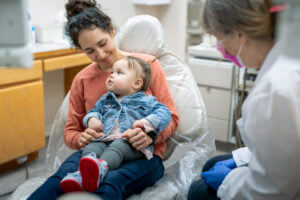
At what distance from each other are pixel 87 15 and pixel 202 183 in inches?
34.4

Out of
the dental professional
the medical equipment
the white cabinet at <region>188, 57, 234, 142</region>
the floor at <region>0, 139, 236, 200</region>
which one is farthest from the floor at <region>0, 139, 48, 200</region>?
the medical equipment

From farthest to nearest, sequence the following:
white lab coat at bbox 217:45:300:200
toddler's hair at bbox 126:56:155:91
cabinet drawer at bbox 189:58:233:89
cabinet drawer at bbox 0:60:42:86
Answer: cabinet drawer at bbox 189:58:233:89 < cabinet drawer at bbox 0:60:42:86 < toddler's hair at bbox 126:56:155:91 < white lab coat at bbox 217:45:300:200

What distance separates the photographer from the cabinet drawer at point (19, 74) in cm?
217

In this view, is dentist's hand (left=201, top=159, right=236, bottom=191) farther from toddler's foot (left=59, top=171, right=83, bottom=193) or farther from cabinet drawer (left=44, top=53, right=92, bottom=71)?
cabinet drawer (left=44, top=53, right=92, bottom=71)

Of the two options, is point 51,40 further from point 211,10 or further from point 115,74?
point 211,10

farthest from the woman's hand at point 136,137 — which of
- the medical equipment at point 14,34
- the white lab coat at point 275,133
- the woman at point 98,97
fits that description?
the medical equipment at point 14,34

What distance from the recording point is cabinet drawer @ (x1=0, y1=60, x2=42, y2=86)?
2.17 meters

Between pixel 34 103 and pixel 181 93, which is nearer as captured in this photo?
pixel 181 93

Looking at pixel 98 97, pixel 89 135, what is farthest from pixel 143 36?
pixel 89 135

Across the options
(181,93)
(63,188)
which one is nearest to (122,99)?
(181,93)

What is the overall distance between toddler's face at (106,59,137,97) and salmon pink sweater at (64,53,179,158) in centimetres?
9

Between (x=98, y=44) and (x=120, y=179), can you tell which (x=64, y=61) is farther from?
(x=120, y=179)

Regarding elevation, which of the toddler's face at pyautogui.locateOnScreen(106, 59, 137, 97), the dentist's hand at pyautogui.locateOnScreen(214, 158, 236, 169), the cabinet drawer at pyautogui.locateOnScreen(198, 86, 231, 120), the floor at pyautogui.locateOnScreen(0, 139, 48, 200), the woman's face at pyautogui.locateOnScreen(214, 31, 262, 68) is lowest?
the floor at pyautogui.locateOnScreen(0, 139, 48, 200)

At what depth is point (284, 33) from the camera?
0.55 metres
